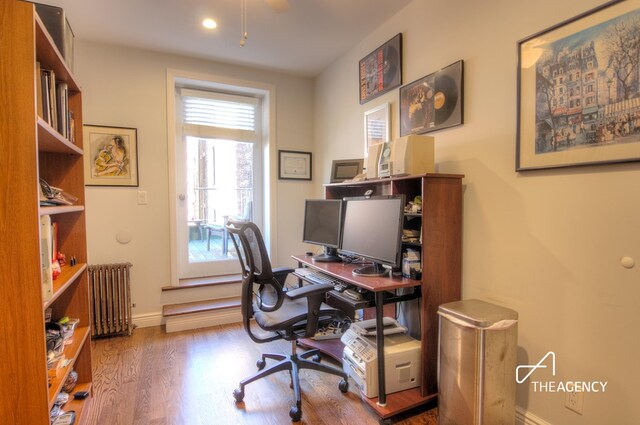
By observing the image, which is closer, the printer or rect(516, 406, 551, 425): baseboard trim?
rect(516, 406, 551, 425): baseboard trim

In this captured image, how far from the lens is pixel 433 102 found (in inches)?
82.7

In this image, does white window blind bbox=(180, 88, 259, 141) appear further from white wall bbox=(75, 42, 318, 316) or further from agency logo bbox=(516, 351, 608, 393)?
agency logo bbox=(516, 351, 608, 393)

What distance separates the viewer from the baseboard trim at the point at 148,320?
3038 mm

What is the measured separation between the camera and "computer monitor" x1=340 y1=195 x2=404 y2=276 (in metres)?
1.79

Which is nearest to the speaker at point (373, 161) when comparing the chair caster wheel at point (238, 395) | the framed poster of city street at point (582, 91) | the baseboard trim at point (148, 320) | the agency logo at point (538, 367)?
the framed poster of city street at point (582, 91)

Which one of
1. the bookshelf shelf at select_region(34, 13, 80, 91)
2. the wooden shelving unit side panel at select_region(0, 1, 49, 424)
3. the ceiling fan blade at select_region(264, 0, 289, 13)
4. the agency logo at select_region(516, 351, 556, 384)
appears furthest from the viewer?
the ceiling fan blade at select_region(264, 0, 289, 13)

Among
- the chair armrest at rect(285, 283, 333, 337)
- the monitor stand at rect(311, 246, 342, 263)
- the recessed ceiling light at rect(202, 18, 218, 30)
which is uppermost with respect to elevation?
the recessed ceiling light at rect(202, 18, 218, 30)

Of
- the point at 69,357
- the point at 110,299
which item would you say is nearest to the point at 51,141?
the point at 69,357

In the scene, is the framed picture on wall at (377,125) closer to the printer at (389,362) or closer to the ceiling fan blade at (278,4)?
the ceiling fan blade at (278,4)

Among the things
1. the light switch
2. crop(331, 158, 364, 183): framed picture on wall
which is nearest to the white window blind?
the light switch

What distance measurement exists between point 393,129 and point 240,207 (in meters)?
1.94

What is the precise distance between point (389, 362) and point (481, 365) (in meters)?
0.52

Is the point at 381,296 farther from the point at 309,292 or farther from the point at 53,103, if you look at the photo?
the point at 53,103

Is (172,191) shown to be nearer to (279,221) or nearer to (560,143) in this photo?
(279,221)
